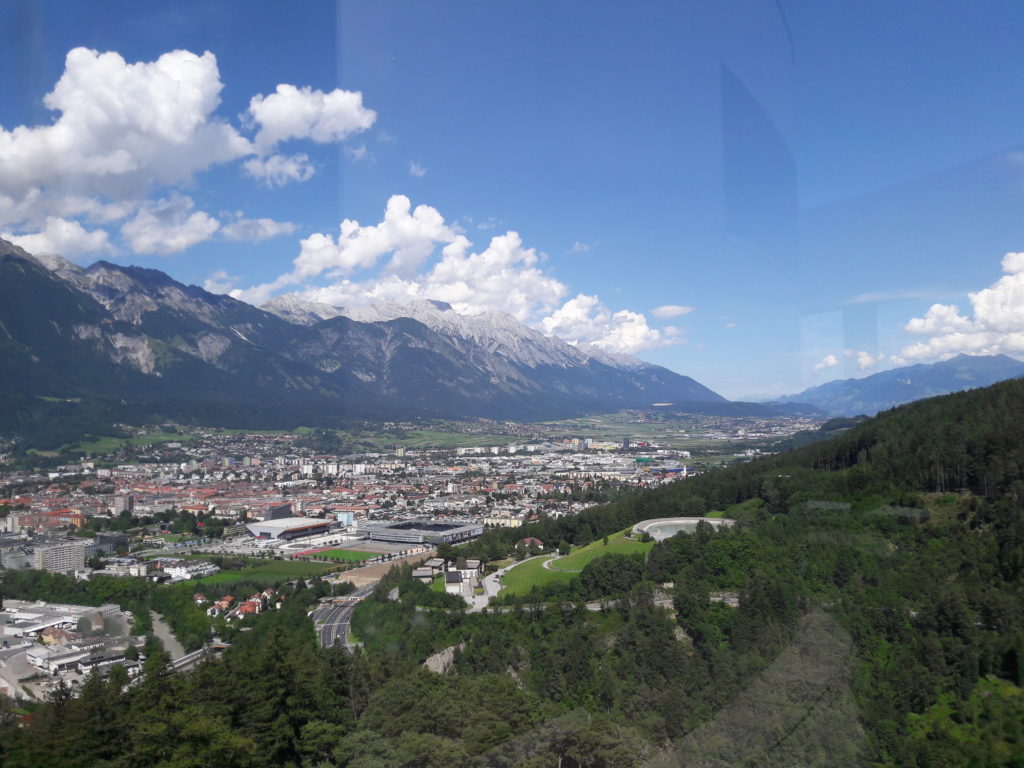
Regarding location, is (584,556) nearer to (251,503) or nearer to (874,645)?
(874,645)

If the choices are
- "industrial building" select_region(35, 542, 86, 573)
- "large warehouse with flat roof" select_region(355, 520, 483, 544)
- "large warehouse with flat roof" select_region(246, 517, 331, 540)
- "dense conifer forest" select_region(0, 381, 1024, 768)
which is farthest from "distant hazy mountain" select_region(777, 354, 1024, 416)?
"industrial building" select_region(35, 542, 86, 573)

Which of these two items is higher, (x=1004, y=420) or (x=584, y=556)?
(x=1004, y=420)

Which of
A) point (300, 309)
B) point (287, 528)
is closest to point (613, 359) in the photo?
point (300, 309)

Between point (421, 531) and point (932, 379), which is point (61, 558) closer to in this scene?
point (421, 531)

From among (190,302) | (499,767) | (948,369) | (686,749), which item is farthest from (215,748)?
(190,302)

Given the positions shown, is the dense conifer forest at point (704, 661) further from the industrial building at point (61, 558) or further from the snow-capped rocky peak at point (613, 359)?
the snow-capped rocky peak at point (613, 359)

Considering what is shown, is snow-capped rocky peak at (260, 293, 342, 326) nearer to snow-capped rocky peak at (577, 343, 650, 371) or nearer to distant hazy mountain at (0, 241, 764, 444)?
distant hazy mountain at (0, 241, 764, 444)
